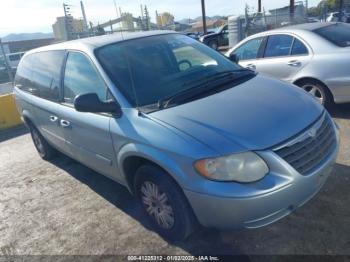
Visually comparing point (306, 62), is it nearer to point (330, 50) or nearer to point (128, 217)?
point (330, 50)

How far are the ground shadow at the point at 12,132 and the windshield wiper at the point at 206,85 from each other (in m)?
6.05

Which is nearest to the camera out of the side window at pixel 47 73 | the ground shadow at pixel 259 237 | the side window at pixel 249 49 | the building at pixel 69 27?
the ground shadow at pixel 259 237

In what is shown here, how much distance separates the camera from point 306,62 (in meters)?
5.48

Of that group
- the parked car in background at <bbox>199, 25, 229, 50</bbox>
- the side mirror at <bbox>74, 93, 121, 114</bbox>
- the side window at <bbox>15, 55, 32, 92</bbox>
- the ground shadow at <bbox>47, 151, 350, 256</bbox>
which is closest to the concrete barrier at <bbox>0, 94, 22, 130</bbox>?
the side window at <bbox>15, 55, 32, 92</bbox>

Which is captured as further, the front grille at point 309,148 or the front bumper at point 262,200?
the front grille at point 309,148

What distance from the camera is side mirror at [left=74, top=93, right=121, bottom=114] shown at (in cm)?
303

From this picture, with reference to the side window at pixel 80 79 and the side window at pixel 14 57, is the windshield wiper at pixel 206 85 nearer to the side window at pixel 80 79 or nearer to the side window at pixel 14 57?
the side window at pixel 80 79

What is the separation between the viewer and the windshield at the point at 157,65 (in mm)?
3197

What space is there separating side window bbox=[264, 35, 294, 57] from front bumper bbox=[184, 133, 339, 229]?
376 centimetres

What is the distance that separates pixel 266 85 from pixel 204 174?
1357 mm

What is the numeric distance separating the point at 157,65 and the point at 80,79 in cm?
87

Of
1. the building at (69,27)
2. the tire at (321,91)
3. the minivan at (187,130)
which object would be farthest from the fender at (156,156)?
the building at (69,27)

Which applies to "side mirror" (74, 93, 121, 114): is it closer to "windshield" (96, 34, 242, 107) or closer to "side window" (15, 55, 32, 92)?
"windshield" (96, 34, 242, 107)

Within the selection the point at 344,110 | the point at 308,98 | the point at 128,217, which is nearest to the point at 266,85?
the point at 308,98
